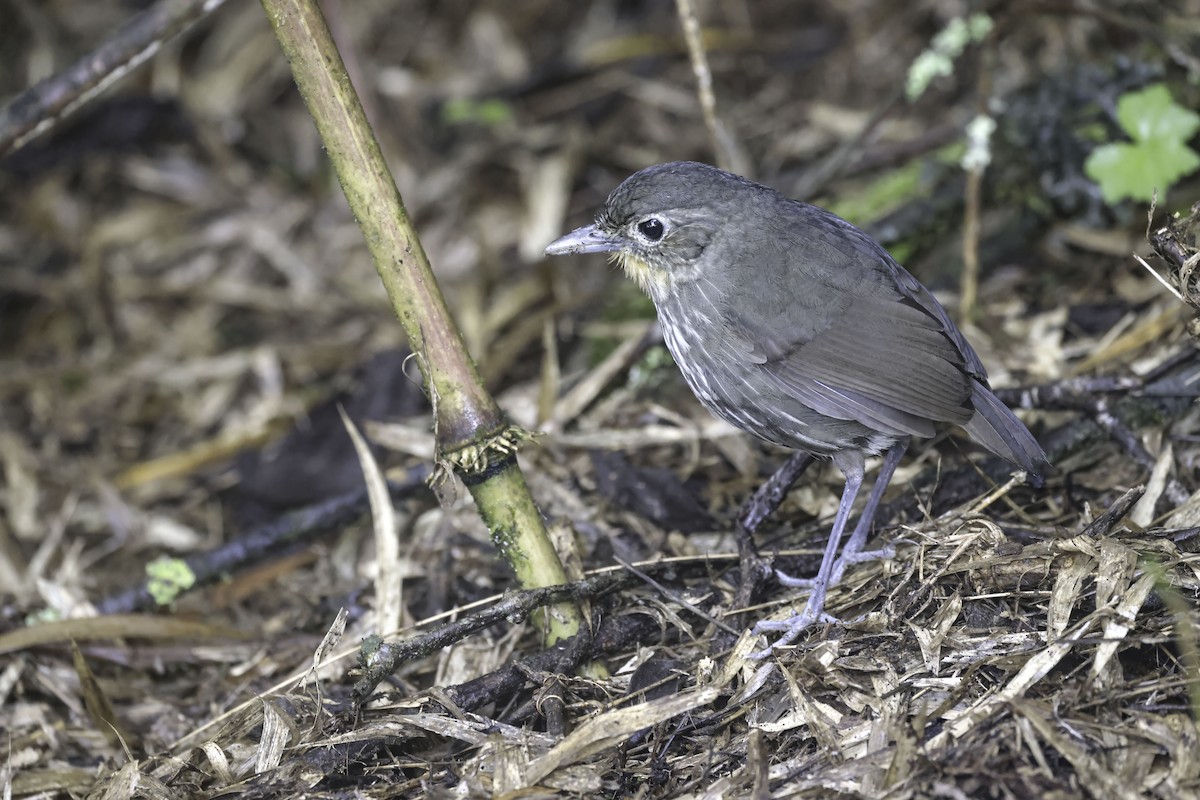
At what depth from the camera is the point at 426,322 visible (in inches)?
118

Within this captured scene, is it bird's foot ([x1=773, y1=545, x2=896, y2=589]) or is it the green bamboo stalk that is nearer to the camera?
the green bamboo stalk

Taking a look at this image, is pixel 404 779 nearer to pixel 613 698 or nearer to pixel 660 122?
pixel 613 698

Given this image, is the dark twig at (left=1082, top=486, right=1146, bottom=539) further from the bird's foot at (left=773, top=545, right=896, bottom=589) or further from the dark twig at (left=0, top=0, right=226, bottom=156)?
the dark twig at (left=0, top=0, right=226, bottom=156)

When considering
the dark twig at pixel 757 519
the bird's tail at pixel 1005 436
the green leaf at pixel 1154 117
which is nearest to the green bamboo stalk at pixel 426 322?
the dark twig at pixel 757 519

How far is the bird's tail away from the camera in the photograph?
128 inches

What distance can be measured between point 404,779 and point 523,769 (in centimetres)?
34

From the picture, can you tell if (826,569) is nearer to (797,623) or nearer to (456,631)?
(797,623)

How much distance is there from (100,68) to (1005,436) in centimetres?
310

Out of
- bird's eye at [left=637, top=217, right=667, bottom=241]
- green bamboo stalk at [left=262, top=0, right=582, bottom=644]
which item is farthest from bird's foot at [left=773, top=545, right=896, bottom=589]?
bird's eye at [left=637, top=217, right=667, bottom=241]

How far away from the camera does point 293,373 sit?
5.52 m

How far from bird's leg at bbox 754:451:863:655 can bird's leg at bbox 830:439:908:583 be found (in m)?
0.04

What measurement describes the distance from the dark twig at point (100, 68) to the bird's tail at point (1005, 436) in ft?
9.00

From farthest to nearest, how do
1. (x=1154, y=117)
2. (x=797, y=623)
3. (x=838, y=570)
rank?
(x=1154, y=117)
(x=838, y=570)
(x=797, y=623)

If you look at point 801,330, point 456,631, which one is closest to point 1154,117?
point 801,330
